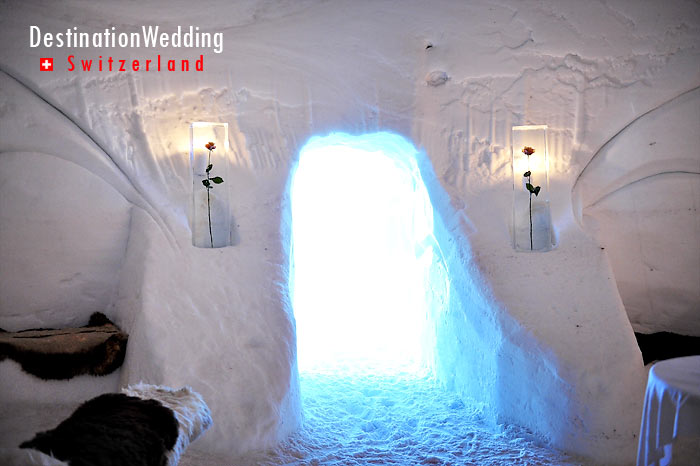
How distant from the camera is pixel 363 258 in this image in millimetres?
8055

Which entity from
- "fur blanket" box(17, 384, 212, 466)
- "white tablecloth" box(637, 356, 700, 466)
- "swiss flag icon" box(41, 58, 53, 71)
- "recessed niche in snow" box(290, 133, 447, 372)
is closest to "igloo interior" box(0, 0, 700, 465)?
"swiss flag icon" box(41, 58, 53, 71)

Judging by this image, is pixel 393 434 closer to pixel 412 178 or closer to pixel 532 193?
pixel 532 193

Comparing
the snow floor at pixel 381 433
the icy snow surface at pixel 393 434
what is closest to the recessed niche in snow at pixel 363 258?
the icy snow surface at pixel 393 434

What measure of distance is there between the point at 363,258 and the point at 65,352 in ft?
16.3

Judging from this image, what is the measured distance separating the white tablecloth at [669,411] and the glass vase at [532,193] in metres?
2.21

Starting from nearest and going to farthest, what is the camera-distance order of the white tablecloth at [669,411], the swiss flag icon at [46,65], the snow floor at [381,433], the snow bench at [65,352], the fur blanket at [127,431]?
the fur blanket at [127,431]
the white tablecloth at [669,411]
the snow floor at [381,433]
the snow bench at [65,352]
the swiss flag icon at [46,65]

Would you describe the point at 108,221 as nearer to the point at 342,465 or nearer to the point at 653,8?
the point at 342,465

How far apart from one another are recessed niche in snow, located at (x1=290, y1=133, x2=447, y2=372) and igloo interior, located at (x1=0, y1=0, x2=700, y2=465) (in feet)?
0.66

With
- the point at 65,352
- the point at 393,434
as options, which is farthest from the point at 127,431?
the point at 393,434

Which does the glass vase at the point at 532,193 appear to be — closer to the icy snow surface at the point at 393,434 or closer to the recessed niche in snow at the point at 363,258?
the recessed niche in snow at the point at 363,258

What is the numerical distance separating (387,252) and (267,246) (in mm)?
3592

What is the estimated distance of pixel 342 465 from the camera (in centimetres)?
325

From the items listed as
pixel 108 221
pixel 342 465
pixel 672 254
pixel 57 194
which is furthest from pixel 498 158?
pixel 57 194

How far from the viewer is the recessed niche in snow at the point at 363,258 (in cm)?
524
